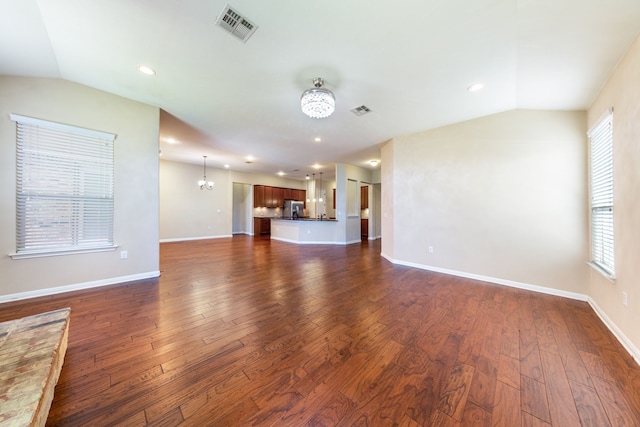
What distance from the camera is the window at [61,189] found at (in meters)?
2.73

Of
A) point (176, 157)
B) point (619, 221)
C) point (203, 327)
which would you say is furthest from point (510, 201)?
point (176, 157)

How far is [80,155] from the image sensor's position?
304cm

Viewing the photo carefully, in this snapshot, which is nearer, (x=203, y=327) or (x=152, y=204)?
(x=203, y=327)

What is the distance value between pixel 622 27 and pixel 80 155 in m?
5.99

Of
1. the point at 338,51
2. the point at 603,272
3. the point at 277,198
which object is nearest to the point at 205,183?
the point at 277,198

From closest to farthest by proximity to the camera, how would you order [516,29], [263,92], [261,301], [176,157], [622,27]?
[622,27] < [516,29] < [261,301] < [263,92] < [176,157]

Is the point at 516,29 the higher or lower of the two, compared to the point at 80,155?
higher

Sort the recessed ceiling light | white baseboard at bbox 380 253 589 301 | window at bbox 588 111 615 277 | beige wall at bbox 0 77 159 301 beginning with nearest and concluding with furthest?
window at bbox 588 111 615 277, the recessed ceiling light, beige wall at bbox 0 77 159 301, white baseboard at bbox 380 253 589 301

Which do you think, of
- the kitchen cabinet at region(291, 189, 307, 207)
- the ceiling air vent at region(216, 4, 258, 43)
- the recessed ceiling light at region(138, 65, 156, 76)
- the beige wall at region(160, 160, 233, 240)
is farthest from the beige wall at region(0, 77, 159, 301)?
the kitchen cabinet at region(291, 189, 307, 207)

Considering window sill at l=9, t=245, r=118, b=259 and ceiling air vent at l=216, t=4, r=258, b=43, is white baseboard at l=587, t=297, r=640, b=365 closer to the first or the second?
ceiling air vent at l=216, t=4, r=258, b=43

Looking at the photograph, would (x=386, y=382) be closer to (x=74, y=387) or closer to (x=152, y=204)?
(x=74, y=387)

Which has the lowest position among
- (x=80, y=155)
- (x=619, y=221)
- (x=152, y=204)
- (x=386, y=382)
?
(x=386, y=382)

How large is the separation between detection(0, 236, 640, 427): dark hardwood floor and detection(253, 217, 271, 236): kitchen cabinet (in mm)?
6577

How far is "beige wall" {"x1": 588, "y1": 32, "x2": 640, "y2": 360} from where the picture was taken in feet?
5.97
